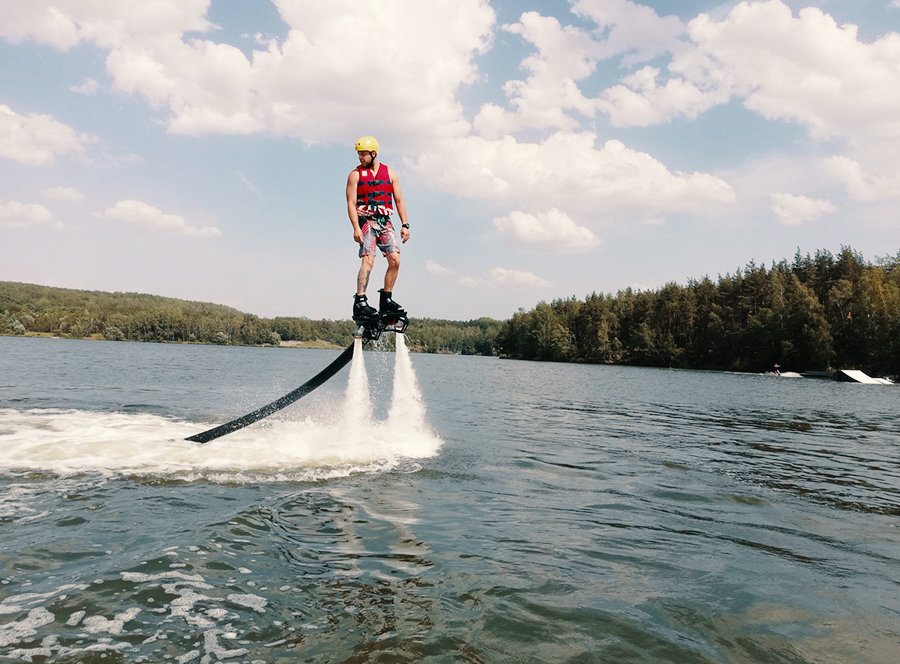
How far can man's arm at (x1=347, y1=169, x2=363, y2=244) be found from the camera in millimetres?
10805

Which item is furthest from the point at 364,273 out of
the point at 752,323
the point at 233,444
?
the point at 752,323

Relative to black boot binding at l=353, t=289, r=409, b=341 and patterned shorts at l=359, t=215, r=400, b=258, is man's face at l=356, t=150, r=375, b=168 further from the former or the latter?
black boot binding at l=353, t=289, r=409, b=341

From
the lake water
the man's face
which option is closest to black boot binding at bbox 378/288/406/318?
the lake water

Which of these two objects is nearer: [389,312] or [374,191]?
[374,191]

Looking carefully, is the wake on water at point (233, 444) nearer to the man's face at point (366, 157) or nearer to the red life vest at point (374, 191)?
the red life vest at point (374, 191)

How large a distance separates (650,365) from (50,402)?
13821cm

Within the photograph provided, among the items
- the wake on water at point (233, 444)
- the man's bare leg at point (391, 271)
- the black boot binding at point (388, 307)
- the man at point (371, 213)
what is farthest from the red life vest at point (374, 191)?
the wake on water at point (233, 444)

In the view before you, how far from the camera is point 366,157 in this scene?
1077cm

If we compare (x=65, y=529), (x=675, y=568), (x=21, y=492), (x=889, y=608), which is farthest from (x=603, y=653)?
(x=21, y=492)

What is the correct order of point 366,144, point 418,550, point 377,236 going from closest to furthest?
point 418,550 → point 366,144 → point 377,236

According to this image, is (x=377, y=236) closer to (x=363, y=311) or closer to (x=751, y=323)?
(x=363, y=311)

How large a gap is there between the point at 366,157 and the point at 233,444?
7224 mm

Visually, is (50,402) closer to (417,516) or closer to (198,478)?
(198,478)

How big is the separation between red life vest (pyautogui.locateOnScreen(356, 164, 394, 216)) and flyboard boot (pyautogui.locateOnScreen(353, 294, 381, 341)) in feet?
5.77
